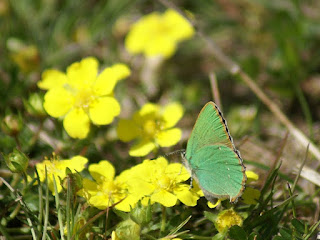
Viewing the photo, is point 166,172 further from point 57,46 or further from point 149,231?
point 57,46

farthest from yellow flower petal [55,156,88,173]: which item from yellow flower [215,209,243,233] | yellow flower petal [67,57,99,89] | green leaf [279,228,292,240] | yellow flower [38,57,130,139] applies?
green leaf [279,228,292,240]

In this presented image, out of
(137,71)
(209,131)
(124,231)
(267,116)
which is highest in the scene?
(209,131)

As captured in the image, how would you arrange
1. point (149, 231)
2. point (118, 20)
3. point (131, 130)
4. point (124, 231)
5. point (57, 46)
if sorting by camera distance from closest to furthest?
point (124, 231) < point (149, 231) < point (131, 130) < point (57, 46) < point (118, 20)

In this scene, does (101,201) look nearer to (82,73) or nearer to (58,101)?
(58,101)

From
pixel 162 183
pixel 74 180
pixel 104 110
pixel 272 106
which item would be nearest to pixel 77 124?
pixel 104 110

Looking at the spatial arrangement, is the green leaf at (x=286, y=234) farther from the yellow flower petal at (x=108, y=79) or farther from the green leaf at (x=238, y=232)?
the yellow flower petal at (x=108, y=79)

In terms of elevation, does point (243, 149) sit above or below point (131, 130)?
below

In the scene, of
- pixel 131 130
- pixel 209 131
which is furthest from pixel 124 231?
pixel 131 130

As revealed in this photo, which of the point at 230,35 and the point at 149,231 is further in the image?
the point at 230,35
